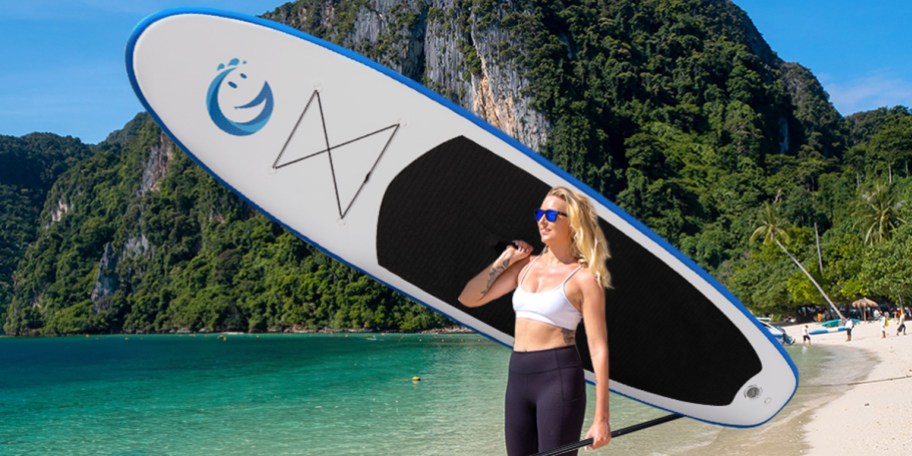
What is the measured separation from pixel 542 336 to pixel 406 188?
1.41 m

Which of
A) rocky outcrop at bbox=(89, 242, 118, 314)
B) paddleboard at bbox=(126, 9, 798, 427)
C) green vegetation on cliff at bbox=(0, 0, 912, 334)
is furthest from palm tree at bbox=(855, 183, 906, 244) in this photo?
rocky outcrop at bbox=(89, 242, 118, 314)

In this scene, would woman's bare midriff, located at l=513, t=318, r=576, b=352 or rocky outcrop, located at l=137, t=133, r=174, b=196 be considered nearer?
woman's bare midriff, located at l=513, t=318, r=576, b=352

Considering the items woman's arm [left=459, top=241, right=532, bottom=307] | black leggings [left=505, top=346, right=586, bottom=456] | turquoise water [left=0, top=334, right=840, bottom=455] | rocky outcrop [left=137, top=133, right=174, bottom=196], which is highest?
rocky outcrop [left=137, top=133, right=174, bottom=196]

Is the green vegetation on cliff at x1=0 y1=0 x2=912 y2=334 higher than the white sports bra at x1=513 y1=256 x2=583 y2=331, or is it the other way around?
the green vegetation on cliff at x1=0 y1=0 x2=912 y2=334

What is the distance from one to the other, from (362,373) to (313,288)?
52.1m

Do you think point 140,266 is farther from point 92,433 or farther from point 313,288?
point 92,433

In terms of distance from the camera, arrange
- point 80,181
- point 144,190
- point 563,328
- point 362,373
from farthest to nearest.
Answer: point 80,181 → point 144,190 → point 362,373 → point 563,328

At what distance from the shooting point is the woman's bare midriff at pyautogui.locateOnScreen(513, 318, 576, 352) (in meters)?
2.41

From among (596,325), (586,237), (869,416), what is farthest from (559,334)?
(869,416)

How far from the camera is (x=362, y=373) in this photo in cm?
2834

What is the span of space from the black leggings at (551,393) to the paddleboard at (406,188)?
96cm

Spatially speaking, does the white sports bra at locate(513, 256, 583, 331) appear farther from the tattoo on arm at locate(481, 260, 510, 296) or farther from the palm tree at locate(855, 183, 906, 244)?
the palm tree at locate(855, 183, 906, 244)

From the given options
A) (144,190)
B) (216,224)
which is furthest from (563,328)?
(144,190)

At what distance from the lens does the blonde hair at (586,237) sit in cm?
237
